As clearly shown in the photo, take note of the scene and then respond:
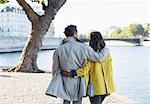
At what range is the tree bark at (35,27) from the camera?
17.4 m

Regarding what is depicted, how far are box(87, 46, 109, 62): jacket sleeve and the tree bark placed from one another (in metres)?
12.2

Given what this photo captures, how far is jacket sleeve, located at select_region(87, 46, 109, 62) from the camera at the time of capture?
4965 mm

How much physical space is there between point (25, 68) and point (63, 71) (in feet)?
43.0

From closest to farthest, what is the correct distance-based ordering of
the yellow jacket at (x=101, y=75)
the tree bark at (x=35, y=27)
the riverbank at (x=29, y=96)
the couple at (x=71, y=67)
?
the couple at (x=71, y=67)
the yellow jacket at (x=101, y=75)
the riverbank at (x=29, y=96)
the tree bark at (x=35, y=27)

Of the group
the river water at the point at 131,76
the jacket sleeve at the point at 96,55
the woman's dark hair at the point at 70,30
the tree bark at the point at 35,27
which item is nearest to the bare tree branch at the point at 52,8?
the tree bark at the point at 35,27

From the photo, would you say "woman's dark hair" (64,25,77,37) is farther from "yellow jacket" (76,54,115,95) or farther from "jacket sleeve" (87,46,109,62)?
"yellow jacket" (76,54,115,95)

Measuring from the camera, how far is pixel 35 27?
57.7 ft

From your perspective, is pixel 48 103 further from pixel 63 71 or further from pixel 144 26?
pixel 144 26

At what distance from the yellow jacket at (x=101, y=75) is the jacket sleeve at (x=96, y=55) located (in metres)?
0.08

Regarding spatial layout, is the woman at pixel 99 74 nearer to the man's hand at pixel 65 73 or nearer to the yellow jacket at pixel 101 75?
the yellow jacket at pixel 101 75

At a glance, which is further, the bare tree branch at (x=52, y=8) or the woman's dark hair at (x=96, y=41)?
the bare tree branch at (x=52, y=8)

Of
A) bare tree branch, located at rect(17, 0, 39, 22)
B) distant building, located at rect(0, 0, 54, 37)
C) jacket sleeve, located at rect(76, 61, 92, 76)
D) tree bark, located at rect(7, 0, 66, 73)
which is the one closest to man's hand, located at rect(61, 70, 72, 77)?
jacket sleeve, located at rect(76, 61, 92, 76)

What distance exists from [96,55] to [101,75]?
0.32m

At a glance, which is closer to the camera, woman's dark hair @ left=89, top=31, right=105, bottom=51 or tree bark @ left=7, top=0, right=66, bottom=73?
woman's dark hair @ left=89, top=31, right=105, bottom=51
